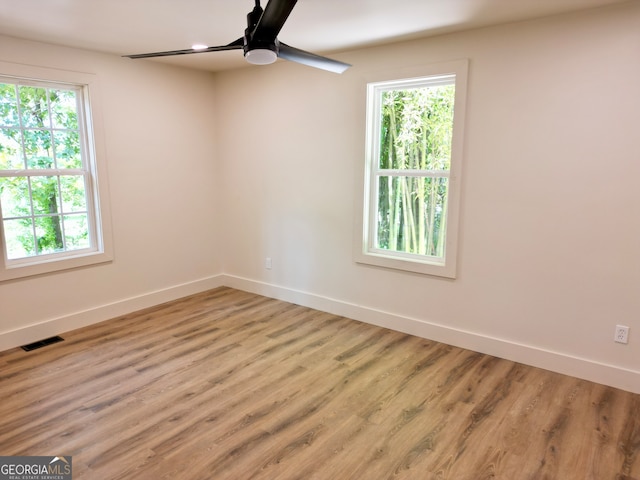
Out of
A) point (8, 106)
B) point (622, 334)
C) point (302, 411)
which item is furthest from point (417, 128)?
point (8, 106)

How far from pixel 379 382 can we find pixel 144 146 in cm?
308

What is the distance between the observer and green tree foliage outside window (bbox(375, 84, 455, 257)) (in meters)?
3.35

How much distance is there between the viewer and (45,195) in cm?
349

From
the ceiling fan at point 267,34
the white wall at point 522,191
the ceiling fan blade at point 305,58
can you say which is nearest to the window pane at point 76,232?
the white wall at point 522,191

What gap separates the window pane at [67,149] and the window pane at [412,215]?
269 centimetres

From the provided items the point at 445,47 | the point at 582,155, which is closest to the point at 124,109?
the point at 445,47

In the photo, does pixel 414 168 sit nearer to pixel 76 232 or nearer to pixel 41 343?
pixel 76 232

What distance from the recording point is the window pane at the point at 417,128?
3312 millimetres

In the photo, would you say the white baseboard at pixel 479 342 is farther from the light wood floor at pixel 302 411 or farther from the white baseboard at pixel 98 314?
the white baseboard at pixel 98 314

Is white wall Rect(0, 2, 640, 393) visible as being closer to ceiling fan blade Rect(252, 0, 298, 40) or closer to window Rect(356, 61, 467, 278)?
window Rect(356, 61, 467, 278)

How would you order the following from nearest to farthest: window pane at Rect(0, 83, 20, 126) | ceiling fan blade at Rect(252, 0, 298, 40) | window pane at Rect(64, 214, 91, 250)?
1. ceiling fan blade at Rect(252, 0, 298, 40)
2. window pane at Rect(0, 83, 20, 126)
3. window pane at Rect(64, 214, 91, 250)

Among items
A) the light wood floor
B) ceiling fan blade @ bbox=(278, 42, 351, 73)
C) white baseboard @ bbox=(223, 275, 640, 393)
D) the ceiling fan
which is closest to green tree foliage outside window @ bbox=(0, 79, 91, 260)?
the light wood floor

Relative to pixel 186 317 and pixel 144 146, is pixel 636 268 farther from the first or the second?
pixel 144 146

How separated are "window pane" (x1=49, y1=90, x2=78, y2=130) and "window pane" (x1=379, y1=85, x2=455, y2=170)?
2.69 meters
